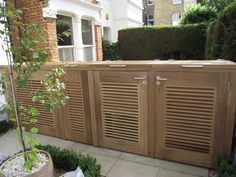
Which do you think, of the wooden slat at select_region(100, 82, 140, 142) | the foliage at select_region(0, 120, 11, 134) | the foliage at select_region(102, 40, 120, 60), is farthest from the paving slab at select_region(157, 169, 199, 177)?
the foliage at select_region(102, 40, 120, 60)

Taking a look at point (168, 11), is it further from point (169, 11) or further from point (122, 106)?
point (122, 106)

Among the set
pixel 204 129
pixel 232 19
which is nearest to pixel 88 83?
pixel 204 129


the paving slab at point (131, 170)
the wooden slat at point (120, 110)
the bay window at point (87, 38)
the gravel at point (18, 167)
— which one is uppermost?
the bay window at point (87, 38)

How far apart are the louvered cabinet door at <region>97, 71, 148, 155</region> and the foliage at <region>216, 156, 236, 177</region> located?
2.58 ft

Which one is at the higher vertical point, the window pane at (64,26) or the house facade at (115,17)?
the house facade at (115,17)

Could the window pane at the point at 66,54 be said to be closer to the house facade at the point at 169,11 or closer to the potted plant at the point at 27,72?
the potted plant at the point at 27,72

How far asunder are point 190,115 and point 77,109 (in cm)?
142

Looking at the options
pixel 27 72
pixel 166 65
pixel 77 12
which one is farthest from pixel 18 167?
pixel 77 12

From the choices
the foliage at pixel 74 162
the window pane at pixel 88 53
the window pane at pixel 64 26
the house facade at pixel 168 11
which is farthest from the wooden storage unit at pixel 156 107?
the house facade at pixel 168 11

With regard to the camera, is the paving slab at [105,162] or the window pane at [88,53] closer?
the paving slab at [105,162]

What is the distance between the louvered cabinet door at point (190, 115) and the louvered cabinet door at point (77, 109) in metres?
0.94

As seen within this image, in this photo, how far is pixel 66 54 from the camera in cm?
508

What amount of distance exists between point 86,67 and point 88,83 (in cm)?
20

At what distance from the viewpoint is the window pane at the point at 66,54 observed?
4918 millimetres
